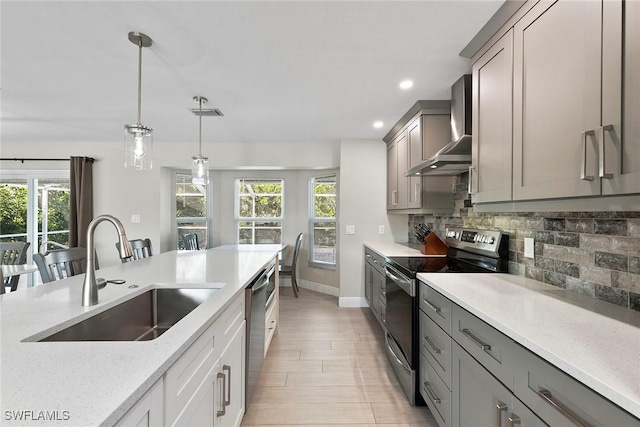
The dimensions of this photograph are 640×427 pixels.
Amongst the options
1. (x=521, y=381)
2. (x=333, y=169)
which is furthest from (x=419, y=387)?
(x=333, y=169)

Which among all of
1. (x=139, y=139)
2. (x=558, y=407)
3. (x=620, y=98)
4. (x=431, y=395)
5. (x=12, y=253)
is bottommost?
(x=431, y=395)

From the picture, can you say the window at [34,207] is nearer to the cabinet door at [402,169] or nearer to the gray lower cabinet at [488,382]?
the cabinet door at [402,169]

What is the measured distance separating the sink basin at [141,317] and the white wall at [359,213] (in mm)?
2793

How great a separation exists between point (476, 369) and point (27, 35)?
10.0ft

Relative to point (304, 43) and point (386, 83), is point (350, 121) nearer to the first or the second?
point (386, 83)

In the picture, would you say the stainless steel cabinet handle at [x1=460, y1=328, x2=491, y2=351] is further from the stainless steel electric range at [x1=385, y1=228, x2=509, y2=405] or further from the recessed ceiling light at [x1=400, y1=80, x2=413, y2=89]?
the recessed ceiling light at [x1=400, y1=80, x2=413, y2=89]

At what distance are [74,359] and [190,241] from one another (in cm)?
440

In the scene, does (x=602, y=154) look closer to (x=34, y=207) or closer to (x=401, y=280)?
(x=401, y=280)

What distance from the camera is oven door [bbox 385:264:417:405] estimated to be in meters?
2.06

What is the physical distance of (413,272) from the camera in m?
2.07

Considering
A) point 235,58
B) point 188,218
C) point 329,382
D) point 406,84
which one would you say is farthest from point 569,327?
point 188,218

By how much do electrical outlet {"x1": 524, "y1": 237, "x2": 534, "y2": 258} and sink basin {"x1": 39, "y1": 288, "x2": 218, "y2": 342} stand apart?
1.89 metres

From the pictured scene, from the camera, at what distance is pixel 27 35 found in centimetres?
181

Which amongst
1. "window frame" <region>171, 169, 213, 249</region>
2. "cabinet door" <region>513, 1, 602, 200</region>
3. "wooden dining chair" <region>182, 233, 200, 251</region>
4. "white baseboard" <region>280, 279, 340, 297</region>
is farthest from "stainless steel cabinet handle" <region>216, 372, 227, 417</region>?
"window frame" <region>171, 169, 213, 249</region>
